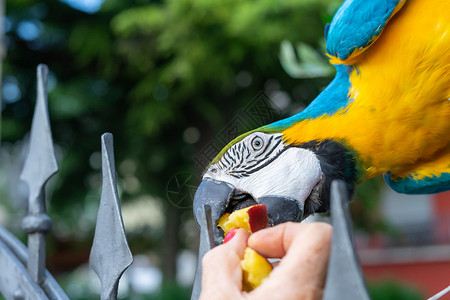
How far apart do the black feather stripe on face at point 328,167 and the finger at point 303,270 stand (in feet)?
1.56

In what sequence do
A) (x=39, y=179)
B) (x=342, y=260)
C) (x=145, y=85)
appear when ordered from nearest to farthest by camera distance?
(x=342, y=260) → (x=39, y=179) → (x=145, y=85)

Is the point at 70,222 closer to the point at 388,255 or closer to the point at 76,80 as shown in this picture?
the point at 76,80

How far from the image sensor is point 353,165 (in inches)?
38.9

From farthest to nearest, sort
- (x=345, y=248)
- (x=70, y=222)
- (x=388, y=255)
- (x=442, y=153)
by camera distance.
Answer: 1. (x=388, y=255)
2. (x=70, y=222)
3. (x=442, y=153)
4. (x=345, y=248)

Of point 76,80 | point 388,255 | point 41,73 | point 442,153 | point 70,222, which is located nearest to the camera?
point 41,73

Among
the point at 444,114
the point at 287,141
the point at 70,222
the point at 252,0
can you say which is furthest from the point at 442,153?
the point at 70,222

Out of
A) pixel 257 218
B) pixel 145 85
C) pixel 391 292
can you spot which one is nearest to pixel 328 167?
pixel 257 218

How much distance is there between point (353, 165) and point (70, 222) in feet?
16.8

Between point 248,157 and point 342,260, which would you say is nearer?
point 342,260

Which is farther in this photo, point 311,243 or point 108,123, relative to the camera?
point 108,123

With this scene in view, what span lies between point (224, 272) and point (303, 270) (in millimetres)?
79

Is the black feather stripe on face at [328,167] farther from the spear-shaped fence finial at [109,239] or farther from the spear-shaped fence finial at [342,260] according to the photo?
the spear-shaped fence finial at [342,260]

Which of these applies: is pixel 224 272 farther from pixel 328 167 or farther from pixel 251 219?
pixel 328 167

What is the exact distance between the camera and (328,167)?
969 millimetres
